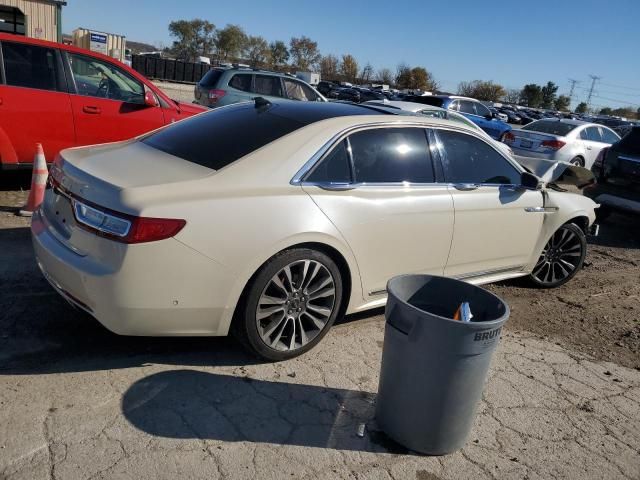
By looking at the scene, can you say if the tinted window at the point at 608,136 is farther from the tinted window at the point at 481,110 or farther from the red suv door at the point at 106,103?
the red suv door at the point at 106,103

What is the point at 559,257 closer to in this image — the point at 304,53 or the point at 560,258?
the point at 560,258

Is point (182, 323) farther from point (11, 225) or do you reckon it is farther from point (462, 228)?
point (11, 225)

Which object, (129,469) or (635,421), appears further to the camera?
(635,421)

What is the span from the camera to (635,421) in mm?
3496

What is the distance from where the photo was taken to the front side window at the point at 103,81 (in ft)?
22.4

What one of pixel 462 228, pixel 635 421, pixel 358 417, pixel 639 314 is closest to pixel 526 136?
pixel 639 314

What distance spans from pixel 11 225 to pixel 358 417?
4272 millimetres

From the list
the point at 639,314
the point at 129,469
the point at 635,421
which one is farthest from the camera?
the point at 639,314

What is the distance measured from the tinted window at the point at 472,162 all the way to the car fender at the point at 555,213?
19.6 inches

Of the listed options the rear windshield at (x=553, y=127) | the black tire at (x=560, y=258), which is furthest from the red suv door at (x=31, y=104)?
the rear windshield at (x=553, y=127)

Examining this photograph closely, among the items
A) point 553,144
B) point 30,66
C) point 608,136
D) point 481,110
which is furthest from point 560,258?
point 481,110

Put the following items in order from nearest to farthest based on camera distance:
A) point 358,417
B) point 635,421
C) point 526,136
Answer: point 358,417 → point 635,421 → point 526,136

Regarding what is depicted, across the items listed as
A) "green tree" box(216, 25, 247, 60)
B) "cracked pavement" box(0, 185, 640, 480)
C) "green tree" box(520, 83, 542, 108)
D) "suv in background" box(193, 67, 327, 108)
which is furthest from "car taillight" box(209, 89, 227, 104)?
"green tree" box(520, 83, 542, 108)

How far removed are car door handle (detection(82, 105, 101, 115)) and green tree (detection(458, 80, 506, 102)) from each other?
100279mm
